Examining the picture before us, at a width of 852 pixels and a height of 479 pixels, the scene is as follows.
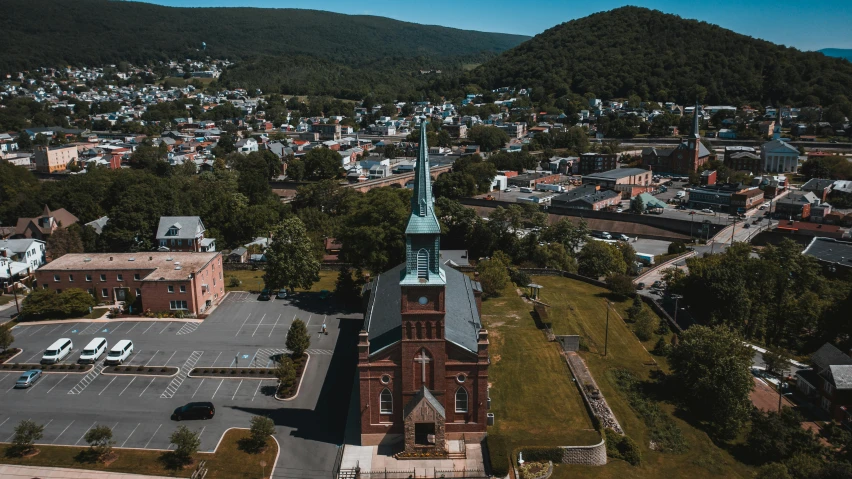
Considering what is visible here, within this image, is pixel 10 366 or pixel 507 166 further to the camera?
pixel 507 166

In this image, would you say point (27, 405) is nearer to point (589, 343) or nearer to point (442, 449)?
point (442, 449)

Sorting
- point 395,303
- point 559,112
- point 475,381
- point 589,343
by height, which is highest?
point 559,112

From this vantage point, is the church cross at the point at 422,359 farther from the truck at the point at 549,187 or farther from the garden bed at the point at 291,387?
the truck at the point at 549,187

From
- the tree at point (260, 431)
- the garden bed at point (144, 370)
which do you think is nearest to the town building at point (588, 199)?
the garden bed at point (144, 370)

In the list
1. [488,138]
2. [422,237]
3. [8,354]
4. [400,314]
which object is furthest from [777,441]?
[488,138]

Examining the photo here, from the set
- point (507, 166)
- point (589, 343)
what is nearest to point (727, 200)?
point (507, 166)

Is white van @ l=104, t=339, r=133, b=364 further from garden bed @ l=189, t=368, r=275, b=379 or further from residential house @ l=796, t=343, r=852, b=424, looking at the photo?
residential house @ l=796, t=343, r=852, b=424
